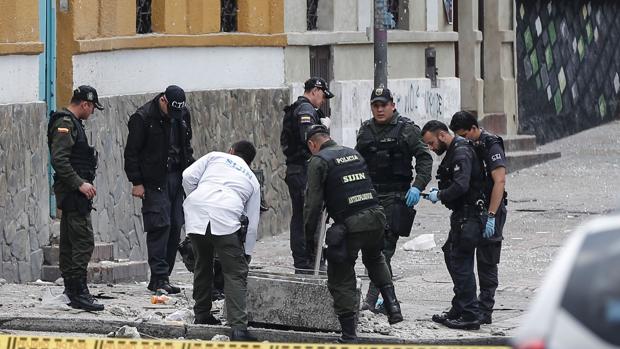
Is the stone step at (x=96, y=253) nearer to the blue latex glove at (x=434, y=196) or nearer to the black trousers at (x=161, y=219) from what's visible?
the black trousers at (x=161, y=219)

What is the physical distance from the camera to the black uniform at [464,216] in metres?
11.4

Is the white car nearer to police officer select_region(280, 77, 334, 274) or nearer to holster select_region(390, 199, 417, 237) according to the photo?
holster select_region(390, 199, 417, 237)

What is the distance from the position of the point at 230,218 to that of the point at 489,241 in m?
2.02

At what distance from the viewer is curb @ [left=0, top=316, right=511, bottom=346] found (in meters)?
11.0

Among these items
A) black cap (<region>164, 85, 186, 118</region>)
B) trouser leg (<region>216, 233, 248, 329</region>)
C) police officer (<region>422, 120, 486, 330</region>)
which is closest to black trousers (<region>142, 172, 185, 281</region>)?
black cap (<region>164, 85, 186, 118</region>)

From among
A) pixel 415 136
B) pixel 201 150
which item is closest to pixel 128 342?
pixel 415 136

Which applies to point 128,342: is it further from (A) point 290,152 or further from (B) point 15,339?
(A) point 290,152

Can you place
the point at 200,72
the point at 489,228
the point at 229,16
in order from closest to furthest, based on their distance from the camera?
the point at 489,228, the point at 200,72, the point at 229,16

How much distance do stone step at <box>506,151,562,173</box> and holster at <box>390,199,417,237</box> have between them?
1166 cm

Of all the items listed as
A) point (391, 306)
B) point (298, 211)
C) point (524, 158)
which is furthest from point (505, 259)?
point (524, 158)

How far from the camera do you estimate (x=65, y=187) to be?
470 inches

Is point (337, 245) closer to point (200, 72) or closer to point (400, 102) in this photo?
point (200, 72)

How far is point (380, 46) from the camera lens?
53.7 ft

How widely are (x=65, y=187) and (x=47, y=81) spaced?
2.96 metres
